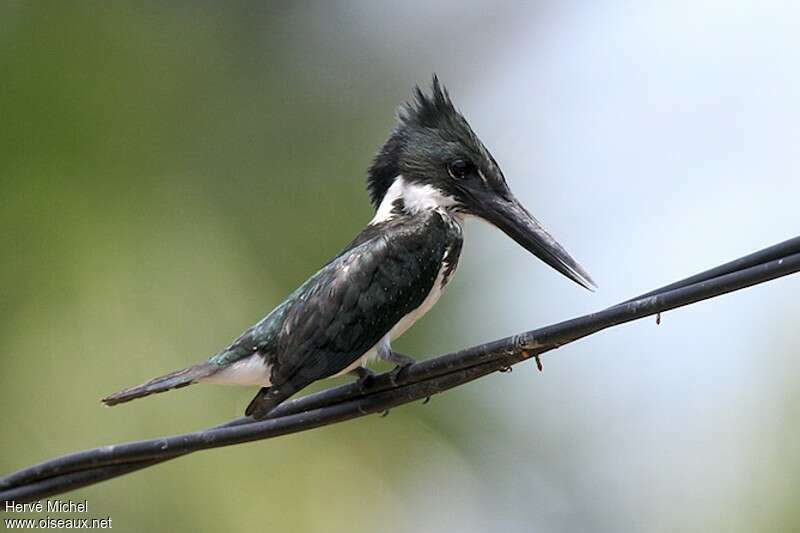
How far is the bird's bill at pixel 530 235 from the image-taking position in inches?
183

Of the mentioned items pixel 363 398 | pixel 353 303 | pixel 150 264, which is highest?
pixel 150 264

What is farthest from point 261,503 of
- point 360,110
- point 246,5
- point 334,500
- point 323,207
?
point 246,5

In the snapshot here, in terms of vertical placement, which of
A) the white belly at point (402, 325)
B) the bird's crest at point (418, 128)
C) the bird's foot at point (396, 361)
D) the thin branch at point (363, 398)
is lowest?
the thin branch at point (363, 398)

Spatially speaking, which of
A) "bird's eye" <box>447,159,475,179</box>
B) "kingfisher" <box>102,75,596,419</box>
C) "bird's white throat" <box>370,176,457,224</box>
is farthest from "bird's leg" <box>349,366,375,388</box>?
"bird's eye" <box>447,159,475,179</box>

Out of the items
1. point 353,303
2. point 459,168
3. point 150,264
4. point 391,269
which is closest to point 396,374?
point 353,303

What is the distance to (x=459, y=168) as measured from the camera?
497 centimetres

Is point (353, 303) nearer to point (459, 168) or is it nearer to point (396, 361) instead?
point (396, 361)

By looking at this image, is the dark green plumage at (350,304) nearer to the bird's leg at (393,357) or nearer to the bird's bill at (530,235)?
the bird's leg at (393,357)

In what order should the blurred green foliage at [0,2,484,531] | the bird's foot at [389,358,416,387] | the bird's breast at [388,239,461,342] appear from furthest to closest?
the blurred green foliage at [0,2,484,531] → the bird's breast at [388,239,461,342] → the bird's foot at [389,358,416,387]

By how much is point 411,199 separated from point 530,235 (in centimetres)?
51

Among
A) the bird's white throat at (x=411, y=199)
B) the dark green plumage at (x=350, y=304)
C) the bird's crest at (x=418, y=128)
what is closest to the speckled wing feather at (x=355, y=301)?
the dark green plumage at (x=350, y=304)

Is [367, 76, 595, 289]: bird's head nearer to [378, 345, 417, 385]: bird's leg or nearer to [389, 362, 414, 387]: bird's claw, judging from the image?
[378, 345, 417, 385]: bird's leg

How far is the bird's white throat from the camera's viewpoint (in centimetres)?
492

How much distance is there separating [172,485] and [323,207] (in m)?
2.24
